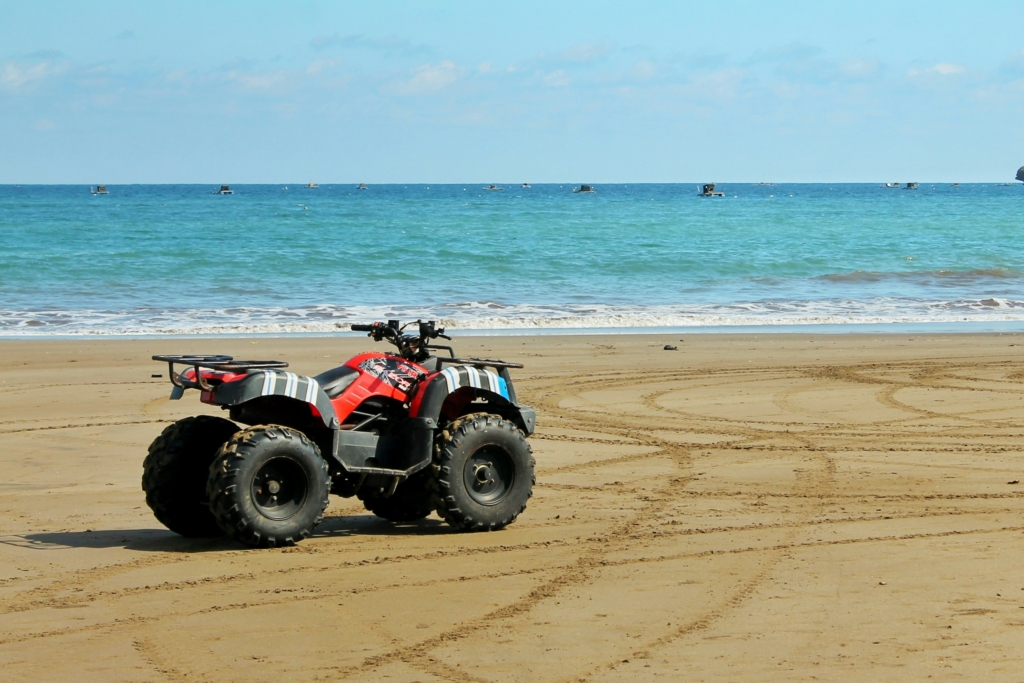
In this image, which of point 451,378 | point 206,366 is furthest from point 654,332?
point 206,366

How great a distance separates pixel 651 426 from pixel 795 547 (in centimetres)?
394

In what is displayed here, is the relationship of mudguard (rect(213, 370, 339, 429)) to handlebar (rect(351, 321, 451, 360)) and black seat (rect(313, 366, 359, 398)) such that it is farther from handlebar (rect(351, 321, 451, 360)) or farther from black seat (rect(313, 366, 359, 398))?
handlebar (rect(351, 321, 451, 360))

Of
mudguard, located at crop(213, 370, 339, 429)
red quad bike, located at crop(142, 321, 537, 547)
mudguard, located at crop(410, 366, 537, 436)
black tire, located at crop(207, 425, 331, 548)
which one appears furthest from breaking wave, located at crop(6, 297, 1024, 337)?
black tire, located at crop(207, 425, 331, 548)

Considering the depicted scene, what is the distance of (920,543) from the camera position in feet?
19.4

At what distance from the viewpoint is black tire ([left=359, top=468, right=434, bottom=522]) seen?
22.0 feet

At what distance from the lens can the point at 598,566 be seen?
5586 mm

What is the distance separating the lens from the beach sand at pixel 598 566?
430 cm

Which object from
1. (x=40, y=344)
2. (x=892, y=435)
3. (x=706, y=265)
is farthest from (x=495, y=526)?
(x=706, y=265)

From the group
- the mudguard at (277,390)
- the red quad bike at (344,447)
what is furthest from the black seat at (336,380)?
the mudguard at (277,390)

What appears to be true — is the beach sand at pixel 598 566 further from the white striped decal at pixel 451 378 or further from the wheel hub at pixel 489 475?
the white striped decal at pixel 451 378

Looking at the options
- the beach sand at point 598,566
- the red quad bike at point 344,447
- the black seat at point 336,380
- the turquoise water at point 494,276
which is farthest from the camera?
the turquoise water at point 494,276

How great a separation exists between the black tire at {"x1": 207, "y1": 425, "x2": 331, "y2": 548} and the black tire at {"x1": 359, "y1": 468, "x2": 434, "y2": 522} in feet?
2.47

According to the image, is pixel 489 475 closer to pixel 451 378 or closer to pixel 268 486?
pixel 451 378

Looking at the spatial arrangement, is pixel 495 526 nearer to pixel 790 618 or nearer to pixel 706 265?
pixel 790 618
